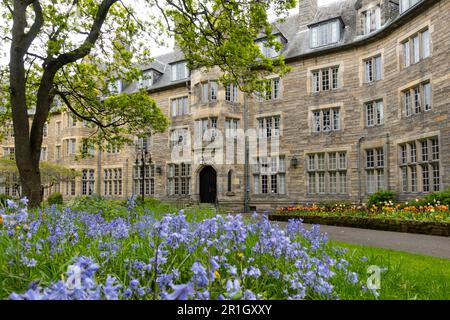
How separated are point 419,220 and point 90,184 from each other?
2742cm

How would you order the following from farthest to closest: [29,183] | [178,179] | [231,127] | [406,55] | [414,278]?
[178,179] → [231,127] → [406,55] → [29,183] → [414,278]

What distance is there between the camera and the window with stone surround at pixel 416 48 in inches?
637

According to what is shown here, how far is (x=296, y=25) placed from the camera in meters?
24.4

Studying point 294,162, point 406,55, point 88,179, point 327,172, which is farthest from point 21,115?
point 88,179

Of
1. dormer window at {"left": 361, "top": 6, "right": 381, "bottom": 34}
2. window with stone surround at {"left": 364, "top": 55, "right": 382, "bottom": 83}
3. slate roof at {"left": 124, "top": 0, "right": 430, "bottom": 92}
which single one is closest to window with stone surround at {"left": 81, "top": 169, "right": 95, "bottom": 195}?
slate roof at {"left": 124, "top": 0, "right": 430, "bottom": 92}

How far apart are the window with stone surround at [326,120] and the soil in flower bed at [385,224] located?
22.3 ft

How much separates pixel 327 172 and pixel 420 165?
16.8 feet

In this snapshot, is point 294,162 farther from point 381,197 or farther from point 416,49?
point 416,49

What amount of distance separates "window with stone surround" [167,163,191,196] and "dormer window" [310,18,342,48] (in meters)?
11.7

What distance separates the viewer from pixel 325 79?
21094 mm

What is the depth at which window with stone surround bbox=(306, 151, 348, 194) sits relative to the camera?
20062 mm
